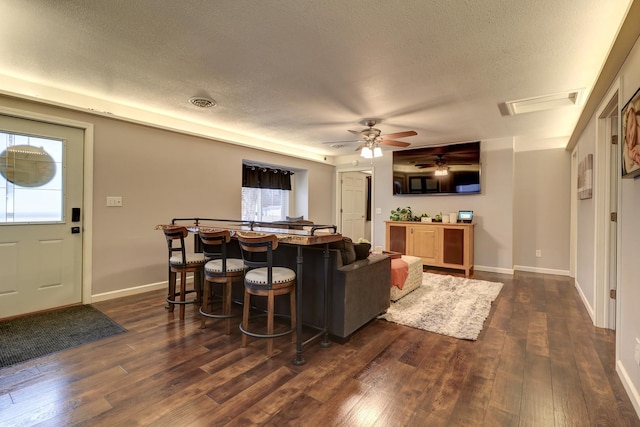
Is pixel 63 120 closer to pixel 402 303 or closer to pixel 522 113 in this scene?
pixel 402 303

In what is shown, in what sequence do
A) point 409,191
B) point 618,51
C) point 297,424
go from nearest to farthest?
point 297,424 < point 618,51 < point 409,191

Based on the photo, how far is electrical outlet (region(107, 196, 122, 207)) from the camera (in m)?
3.65

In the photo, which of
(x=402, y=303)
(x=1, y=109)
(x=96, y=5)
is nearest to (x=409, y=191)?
(x=402, y=303)

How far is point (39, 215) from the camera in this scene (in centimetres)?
320

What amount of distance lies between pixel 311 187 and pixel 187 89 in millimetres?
3848

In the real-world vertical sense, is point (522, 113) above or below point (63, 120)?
above

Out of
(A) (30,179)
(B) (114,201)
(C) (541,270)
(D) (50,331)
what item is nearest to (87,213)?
(B) (114,201)

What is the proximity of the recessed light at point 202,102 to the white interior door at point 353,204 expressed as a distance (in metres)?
4.23

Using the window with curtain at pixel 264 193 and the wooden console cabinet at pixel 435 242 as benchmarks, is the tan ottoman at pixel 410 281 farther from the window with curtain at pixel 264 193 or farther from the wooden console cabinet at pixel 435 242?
the window with curtain at pixel 264 193

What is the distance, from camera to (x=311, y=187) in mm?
6805

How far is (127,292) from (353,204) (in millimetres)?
5280

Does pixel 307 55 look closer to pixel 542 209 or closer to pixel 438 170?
pixel 438 170

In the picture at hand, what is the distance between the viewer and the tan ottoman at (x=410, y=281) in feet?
11.8

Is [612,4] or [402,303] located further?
[402,303]
